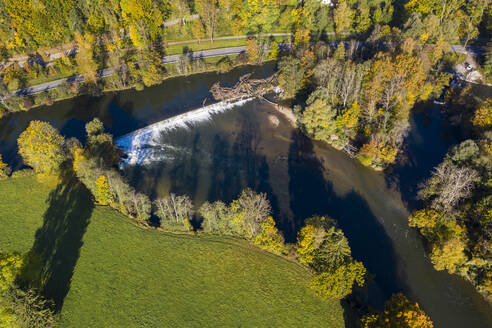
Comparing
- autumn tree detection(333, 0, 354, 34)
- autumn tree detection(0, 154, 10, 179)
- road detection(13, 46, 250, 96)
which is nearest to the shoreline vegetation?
autumn tree detection(0, 154, 10, 179)

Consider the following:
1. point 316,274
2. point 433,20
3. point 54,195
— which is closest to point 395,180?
point 316,274

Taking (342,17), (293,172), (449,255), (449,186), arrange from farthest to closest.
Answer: (342,17) → (293,172) → (449,186) → (449,255)

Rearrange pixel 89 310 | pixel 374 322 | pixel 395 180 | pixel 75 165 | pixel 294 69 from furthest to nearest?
pixel 294 69 < pixel 395 180 < pixel 75 165 < pixel 89 310 < pixel 374 322

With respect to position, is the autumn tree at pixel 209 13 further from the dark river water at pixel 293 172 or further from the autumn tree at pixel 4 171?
the autumn tree at pixel 4 171

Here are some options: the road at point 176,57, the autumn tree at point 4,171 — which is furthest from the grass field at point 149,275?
the road at point 176,57

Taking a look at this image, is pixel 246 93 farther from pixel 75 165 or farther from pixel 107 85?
pixel 75 165

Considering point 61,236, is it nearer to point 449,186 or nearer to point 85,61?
point 85,61

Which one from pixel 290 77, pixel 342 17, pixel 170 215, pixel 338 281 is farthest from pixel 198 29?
pixel 338 281

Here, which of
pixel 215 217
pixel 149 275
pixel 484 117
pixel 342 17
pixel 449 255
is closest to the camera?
pixel 449 255
